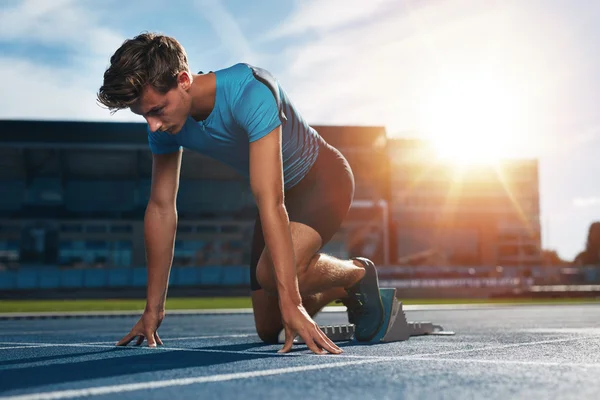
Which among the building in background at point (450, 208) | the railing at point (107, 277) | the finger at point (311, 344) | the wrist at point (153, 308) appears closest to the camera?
the finger at point (311, 344)

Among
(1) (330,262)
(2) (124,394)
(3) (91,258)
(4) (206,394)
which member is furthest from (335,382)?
(3) (91,258)

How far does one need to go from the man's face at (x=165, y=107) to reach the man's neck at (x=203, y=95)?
3.0 inches

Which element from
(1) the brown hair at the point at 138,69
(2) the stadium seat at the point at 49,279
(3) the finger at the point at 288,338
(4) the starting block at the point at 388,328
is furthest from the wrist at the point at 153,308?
(2) the stadium seat at the point at 49,279

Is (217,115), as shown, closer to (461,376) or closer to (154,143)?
(154,143)

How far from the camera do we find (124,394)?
8.18 ft

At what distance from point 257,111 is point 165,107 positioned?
46 cm

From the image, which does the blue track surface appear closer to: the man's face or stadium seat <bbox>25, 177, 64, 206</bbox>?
the man's face

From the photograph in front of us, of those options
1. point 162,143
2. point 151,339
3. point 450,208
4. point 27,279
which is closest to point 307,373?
point 151,339

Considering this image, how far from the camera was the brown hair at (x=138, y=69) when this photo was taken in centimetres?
364

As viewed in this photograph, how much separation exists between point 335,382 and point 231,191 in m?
46.0

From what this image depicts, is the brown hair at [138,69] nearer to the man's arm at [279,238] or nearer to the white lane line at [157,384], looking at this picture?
the man's arm at [279,238]

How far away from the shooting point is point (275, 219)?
3713 millimetres

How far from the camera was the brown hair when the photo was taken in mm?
3645

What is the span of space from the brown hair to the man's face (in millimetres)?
33
